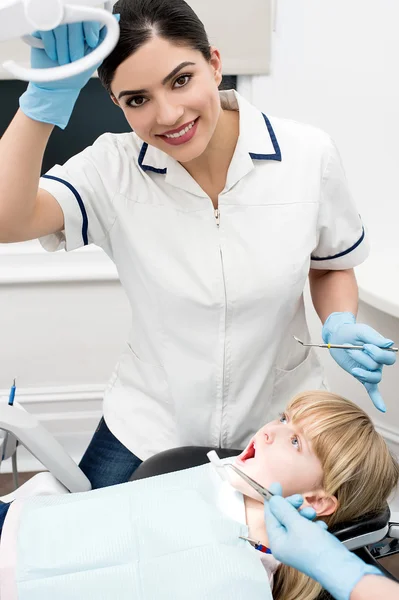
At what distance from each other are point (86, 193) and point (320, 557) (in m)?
0.81

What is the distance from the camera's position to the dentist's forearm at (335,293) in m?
1.63

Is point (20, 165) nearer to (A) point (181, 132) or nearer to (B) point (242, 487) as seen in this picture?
(A) point (181, 132)

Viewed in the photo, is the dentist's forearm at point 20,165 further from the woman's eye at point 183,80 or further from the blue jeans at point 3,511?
the blue jeans at point 3,511

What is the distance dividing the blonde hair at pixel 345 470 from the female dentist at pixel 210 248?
0.28 feet

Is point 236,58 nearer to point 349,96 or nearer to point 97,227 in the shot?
point 349,96

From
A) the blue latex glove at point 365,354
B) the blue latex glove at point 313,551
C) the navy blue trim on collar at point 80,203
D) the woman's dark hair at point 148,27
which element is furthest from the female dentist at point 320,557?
the woman's dark hair at point 148,27

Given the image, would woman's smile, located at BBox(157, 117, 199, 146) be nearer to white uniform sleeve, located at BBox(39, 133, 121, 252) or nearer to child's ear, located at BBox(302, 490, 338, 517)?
white uniform sleeve, located at BBox(39, 133, 121, 252)

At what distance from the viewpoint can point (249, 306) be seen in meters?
1.47

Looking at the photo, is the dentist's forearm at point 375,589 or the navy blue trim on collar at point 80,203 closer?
the dentist's forearm at point 375,589

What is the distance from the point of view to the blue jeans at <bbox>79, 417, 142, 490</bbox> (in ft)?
5.18

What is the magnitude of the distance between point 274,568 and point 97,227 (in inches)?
29.2

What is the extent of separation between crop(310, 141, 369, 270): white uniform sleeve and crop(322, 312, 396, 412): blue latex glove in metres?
0.17

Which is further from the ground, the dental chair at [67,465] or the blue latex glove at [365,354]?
the blue latex glove at [365,354]

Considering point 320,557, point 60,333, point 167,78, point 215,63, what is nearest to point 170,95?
point 167,78
